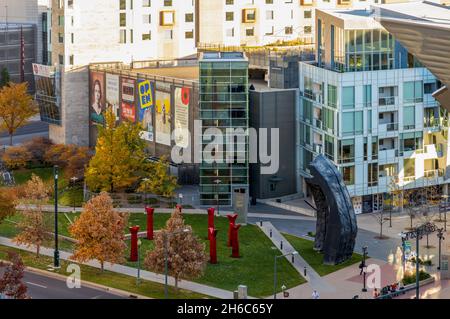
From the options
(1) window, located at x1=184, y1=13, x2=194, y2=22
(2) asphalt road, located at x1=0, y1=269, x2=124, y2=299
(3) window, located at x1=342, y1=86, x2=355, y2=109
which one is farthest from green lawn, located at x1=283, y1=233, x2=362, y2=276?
(1) window, located at x1=184, y1=13, x2=194, y2=22

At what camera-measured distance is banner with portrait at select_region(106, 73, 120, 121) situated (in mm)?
136125

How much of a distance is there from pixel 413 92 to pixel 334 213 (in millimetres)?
25280

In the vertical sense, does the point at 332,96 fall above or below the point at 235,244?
above

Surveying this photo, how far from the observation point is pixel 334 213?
98375mm

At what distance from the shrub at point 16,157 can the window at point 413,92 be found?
39173mm

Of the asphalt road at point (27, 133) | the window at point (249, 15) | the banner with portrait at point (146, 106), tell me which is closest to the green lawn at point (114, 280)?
the banner with portrait at point (146, 106)

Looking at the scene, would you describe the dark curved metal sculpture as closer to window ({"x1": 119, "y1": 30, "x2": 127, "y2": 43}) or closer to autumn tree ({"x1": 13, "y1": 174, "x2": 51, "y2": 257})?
autumn tree ({"x1": 13, "y1": 174, "x2": 51, "y2": 257})

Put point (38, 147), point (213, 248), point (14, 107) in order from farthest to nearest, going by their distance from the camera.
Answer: point (14, 107), point (38, 147), point (213, 248)

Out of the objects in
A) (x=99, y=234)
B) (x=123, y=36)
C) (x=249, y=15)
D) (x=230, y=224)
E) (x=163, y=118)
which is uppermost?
(x=249, y=15)

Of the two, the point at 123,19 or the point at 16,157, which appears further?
the point at 123,19

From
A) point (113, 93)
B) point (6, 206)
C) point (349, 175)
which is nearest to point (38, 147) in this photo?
point (113, 93)

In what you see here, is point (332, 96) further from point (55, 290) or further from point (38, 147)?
point (55, 290)
